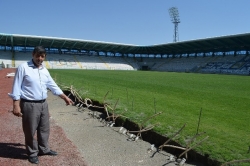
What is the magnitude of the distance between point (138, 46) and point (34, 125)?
73139 millimetres

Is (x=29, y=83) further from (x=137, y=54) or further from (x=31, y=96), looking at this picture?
(x=137, y=54)

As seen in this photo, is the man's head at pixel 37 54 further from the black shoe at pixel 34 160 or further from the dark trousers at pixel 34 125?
the black shoe at pixel 34 160

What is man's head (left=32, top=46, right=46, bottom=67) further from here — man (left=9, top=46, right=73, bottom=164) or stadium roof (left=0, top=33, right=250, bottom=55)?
stadium roof (left=0, top=33, right=250, bottom=55)

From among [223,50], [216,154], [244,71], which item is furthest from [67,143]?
[223,50]

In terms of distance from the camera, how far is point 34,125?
13.6 ft

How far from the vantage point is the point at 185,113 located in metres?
8.07

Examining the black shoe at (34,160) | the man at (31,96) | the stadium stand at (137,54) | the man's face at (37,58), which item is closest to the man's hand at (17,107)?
the man at (31,96)

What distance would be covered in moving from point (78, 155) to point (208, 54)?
67.4 meters

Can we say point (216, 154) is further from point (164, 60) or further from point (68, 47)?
point (164, 60)

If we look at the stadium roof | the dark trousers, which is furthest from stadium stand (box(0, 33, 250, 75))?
the dark trousers

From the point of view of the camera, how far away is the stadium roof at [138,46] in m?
54.6

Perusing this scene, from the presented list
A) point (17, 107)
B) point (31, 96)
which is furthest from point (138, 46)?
point (17, 107)

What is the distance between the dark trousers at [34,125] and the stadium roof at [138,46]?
50003 mm

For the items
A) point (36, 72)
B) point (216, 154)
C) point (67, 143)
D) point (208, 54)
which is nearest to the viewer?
point (36, 72)
